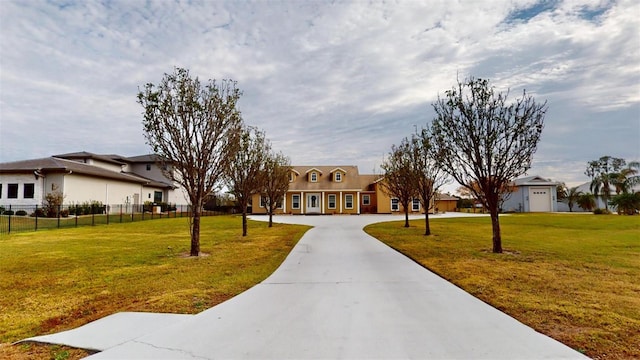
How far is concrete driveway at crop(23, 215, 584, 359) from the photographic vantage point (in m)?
3.66

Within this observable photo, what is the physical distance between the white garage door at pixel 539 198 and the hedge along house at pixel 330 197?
47.3ft

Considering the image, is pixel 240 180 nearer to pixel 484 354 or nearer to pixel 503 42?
pixel 503 42

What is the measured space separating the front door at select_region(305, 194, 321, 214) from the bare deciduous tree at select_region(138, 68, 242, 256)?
27538 millimetres

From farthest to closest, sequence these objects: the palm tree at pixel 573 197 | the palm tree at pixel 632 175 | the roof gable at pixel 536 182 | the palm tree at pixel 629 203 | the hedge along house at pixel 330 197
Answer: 1. the palm tree at pixel 573 197
2. the roof gable at pixel 536 182
3. the hedge along house at pixel 330 197
4. the palm tree at pixel 632 175
5. the palm tree at pixel 629 203

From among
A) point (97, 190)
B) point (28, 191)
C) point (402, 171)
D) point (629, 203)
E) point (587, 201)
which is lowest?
point (629, 203)

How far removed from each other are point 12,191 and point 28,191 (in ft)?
4.63

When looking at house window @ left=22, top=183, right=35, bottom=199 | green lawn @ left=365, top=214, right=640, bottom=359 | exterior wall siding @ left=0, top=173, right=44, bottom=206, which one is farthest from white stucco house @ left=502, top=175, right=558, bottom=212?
house window @ left=22, top=183, right=35, bottom=199

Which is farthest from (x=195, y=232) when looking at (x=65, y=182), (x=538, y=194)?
(x=538, y=194)

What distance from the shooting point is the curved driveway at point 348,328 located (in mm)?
3662

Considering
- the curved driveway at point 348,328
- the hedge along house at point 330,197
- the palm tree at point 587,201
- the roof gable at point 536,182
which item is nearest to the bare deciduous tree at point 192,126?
the curved driveway at point 348,328

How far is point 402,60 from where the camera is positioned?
14.4m

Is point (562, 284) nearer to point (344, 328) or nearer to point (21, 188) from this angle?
point (344, 328)

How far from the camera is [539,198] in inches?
1628

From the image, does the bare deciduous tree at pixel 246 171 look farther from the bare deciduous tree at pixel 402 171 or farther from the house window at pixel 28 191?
the house window at pixel 28 191
